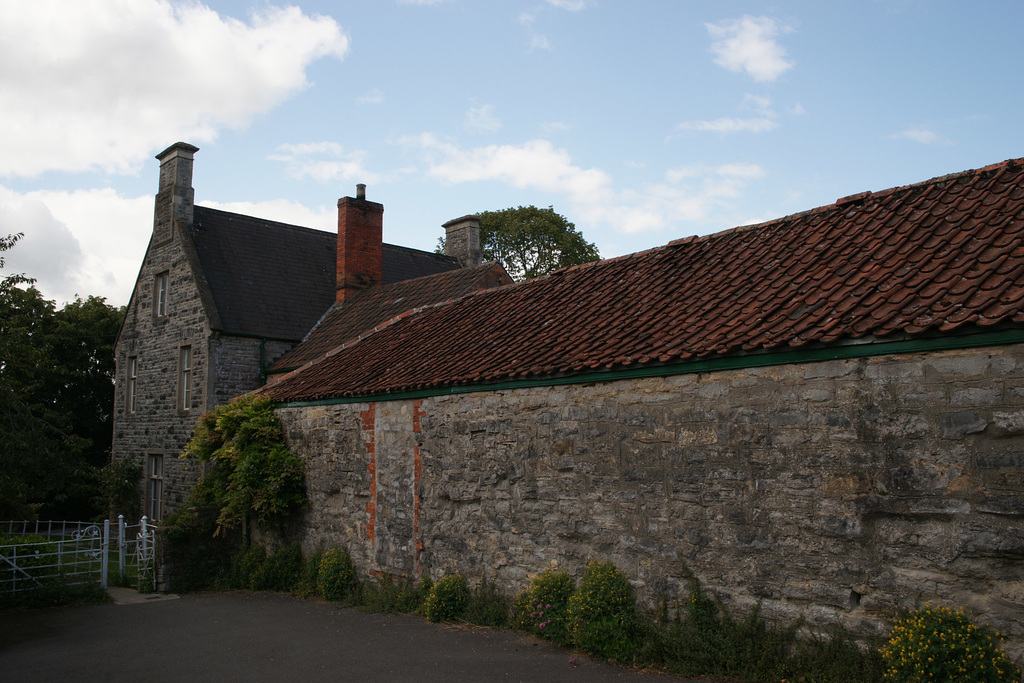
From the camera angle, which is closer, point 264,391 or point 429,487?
point 429,487

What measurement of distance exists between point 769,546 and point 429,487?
4906 millimetres

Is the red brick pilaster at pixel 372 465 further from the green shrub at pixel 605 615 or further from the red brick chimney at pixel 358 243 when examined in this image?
the red brick chimney at pixel 358 243

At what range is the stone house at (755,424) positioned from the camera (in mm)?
5473

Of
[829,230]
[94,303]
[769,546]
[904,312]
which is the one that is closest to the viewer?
[904,312]

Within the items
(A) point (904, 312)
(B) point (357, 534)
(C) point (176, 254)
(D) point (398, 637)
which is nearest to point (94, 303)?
(C) point (176, 254)

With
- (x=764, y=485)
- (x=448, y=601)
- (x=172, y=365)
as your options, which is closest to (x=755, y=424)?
(x=764, y=485)

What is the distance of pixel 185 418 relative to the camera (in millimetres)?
18547

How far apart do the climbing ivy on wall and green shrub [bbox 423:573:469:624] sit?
162 inches

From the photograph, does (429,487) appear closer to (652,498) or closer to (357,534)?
(357,534)

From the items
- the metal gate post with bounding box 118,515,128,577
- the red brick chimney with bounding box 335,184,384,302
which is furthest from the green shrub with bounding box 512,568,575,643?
the red brick chimney with bounding box 335,184,384,302

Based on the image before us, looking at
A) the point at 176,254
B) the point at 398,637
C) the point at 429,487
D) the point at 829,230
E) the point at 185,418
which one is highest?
the point at 176,254

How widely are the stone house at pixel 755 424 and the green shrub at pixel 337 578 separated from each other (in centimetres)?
A: 23

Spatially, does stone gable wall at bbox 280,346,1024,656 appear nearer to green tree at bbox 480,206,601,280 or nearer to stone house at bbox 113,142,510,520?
stone house at bbox 113,142,510,520

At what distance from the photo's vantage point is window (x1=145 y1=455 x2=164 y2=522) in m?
19.4
